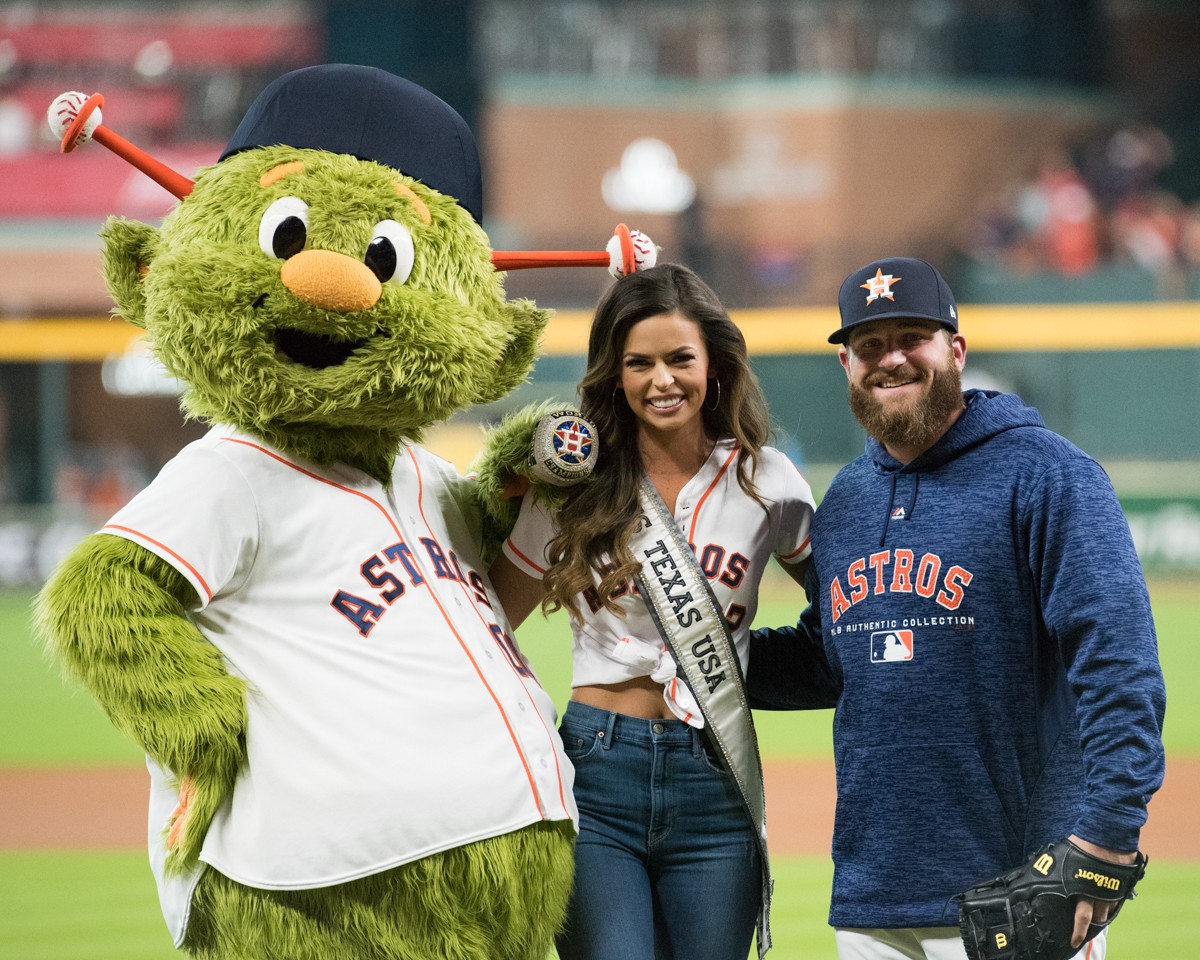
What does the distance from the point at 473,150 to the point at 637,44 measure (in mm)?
18652

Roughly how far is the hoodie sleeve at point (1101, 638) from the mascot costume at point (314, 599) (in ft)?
3.12

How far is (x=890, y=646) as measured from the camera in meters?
2.88

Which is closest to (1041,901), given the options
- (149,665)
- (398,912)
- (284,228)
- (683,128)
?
(398,912)

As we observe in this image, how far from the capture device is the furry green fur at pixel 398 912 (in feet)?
8.54

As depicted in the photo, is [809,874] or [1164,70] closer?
[809,874]

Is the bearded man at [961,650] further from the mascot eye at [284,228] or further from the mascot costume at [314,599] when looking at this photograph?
the mascot eye at [284,228]

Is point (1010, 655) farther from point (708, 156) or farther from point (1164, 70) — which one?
point (1164, 70)

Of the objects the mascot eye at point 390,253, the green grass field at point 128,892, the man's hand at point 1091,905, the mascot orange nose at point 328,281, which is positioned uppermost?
the mascot eye at point 390,253

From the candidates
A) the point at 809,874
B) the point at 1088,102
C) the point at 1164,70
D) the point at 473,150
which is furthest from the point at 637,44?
the point at 473,150

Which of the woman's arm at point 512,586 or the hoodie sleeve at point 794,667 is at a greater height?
the woman's arm at point 512,586

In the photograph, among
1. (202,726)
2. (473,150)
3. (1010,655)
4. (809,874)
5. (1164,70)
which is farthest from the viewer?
(1164,70)

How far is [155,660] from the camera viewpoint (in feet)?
8.42

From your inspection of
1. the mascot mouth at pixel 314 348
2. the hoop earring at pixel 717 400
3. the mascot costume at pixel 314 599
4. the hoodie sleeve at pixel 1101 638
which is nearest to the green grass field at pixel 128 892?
the mascot costume at pixel 314 599

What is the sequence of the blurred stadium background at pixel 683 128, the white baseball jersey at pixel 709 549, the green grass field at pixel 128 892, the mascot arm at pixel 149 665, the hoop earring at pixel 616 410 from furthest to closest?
the blurred stadium background at pixel 683 128
the green grass field at pixel 128 892
the hoop earring at pixel 616 410
the white baseball jersey at pixel 709 549
the mascot arm at pixel 149 665
